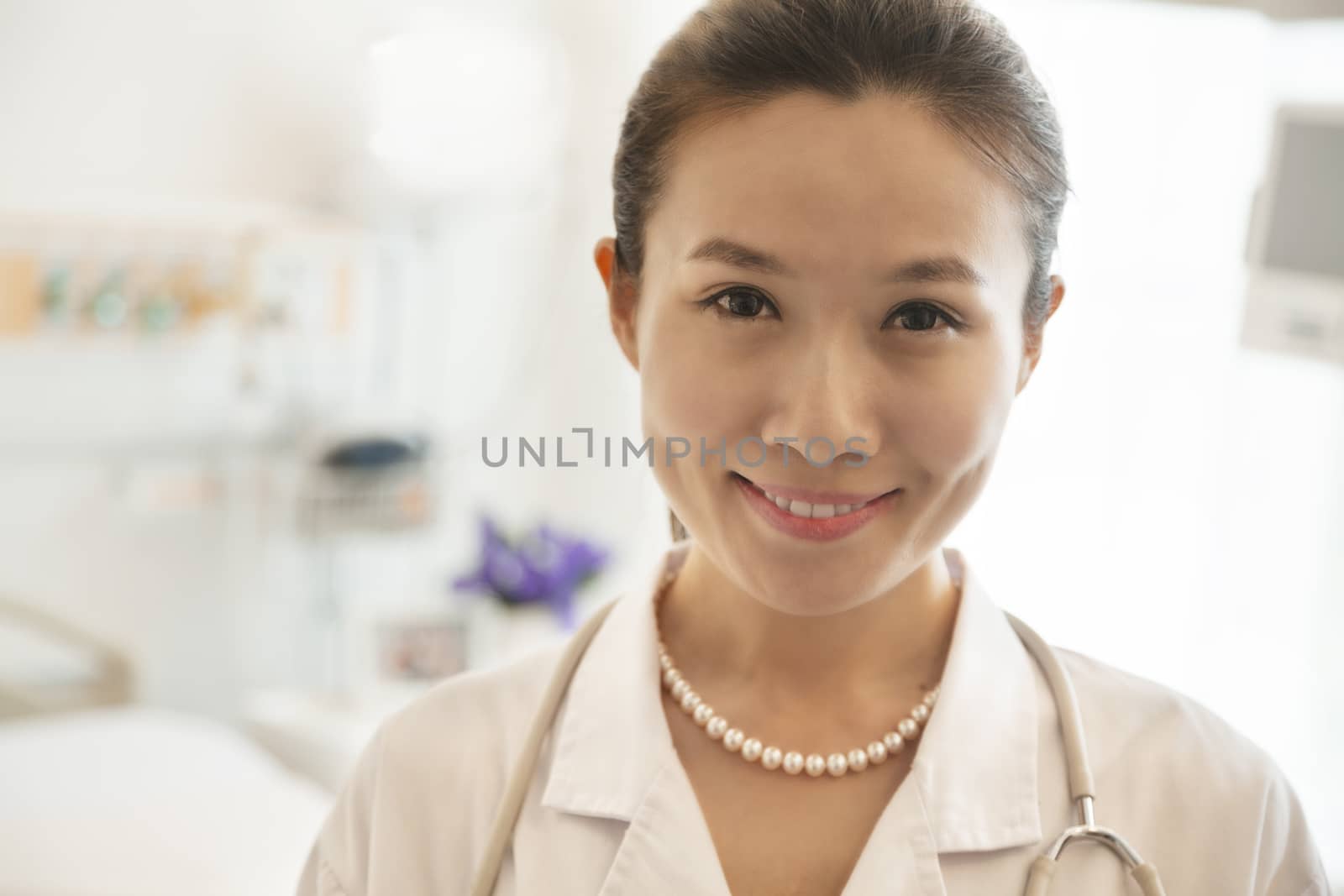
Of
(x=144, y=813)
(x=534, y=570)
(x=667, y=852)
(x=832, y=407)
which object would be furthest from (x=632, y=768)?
(x=534, y=570)

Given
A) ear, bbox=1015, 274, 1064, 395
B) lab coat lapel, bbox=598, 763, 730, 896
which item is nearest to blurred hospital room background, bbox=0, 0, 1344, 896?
ear, bbox=1015, 274, 1064, 395

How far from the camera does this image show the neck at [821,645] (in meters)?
0.84

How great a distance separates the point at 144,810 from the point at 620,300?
1.40m

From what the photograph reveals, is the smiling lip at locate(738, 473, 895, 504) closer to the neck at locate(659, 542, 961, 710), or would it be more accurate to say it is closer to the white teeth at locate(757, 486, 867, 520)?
the white teeth at locate(757, 486, 867, 520)

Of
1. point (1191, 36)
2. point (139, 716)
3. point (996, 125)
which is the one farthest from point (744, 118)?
point (139, 716)

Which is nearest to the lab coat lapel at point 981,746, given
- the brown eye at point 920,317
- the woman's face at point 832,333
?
the woman's face at point 832,333

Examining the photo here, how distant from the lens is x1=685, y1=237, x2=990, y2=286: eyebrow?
69 centimetres

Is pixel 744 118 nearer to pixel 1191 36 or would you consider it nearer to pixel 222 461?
pixel 1191 36

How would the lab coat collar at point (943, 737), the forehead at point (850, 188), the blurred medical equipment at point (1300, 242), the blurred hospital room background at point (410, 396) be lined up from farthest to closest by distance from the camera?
the blurred hospital room background at point (410, 396), the blurred medical equipment at point (1300, 242), the lab coat collar at point (943, 737), the forehead at point (850, 188)

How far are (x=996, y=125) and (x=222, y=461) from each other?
2.23m

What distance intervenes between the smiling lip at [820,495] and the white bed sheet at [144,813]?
1.32 meters

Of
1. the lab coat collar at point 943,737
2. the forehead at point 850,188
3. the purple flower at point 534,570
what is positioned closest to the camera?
the forehead at point 850,188

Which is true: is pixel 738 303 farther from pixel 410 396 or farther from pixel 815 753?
pixel 410 396

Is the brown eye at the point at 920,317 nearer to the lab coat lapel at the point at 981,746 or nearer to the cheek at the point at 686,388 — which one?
the cheek at the point at 686,388
